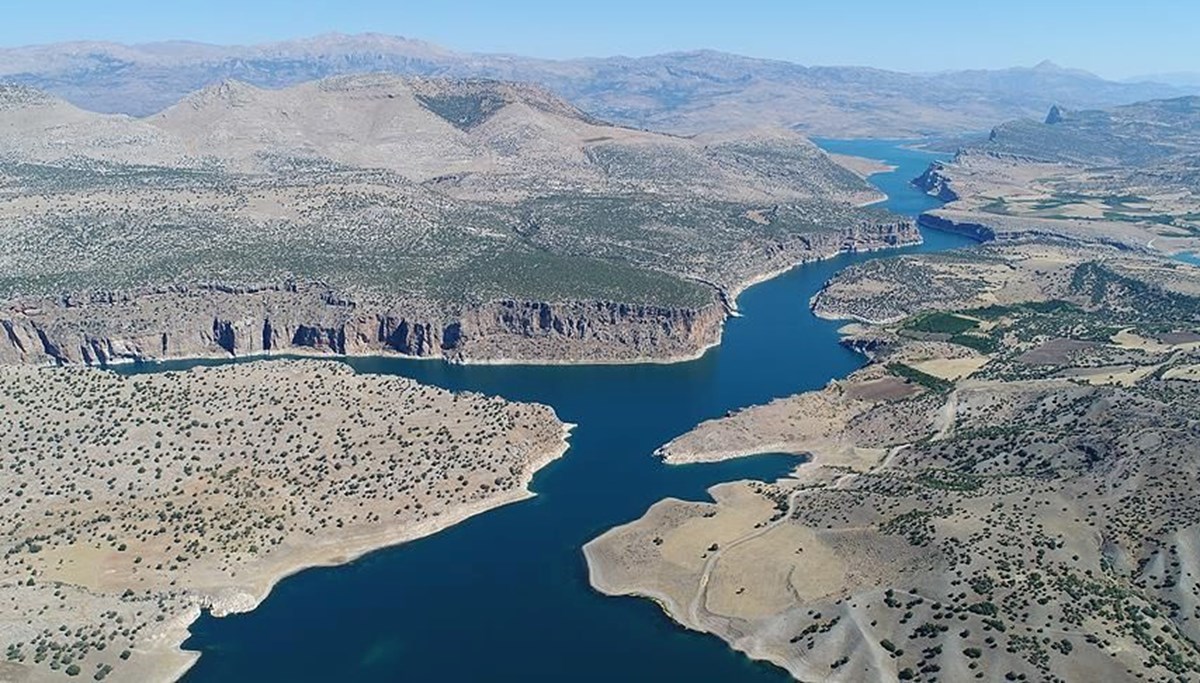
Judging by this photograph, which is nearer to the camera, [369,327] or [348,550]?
[348,550]

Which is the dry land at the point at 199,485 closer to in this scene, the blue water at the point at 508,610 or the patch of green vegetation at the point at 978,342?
the blue water at the point at 508,610

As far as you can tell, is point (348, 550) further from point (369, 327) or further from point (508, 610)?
point (369, 327)

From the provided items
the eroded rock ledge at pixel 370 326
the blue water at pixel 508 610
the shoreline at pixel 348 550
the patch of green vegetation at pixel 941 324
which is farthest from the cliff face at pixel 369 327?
the shoreline at pixel 348 550

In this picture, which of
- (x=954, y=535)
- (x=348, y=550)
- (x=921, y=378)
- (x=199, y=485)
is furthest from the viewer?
(x=921, y=378)

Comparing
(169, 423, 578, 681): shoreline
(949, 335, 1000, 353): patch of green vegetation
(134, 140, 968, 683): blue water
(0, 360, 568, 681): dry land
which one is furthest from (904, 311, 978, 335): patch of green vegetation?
(169, 423, 578, 681): shoreline

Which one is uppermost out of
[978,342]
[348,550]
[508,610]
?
[978,342]

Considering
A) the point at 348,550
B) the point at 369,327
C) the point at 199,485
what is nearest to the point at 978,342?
the point at 369,327

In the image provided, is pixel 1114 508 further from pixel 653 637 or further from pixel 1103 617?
pixel 653 637

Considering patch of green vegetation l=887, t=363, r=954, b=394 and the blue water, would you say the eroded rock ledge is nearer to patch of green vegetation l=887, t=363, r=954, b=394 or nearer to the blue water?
patch of green vegetation l=887, t=363, r=954, b=394
